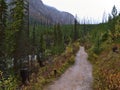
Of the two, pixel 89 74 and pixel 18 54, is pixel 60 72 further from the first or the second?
pixel 18 54

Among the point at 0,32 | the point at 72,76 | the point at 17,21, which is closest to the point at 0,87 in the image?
the point at 72,76

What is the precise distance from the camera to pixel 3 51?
3684 cm

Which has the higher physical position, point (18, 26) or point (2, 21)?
point (2, 21)

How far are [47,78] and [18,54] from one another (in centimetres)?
1697

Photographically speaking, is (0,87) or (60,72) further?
(60,72)

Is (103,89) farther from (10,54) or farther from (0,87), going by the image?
(10,54)

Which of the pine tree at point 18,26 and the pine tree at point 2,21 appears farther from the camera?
the pine tree at point 18,26

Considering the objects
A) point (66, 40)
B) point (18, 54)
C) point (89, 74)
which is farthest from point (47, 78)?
point (66, 40)

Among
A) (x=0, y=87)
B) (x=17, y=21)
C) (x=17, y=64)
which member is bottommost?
(x=17, y=64)

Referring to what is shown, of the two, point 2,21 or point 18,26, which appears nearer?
point 2,21

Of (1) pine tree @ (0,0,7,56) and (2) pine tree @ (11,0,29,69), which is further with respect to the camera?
(2) pine tree @ (11,0,29,69)

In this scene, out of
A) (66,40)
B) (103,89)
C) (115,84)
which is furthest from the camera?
(66,40)

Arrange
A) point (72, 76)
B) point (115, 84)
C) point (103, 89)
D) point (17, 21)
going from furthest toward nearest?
point (17, 21) < point (72, 76) < point (103, 89) < point (115, 84)

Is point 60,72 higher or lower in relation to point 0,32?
lower
